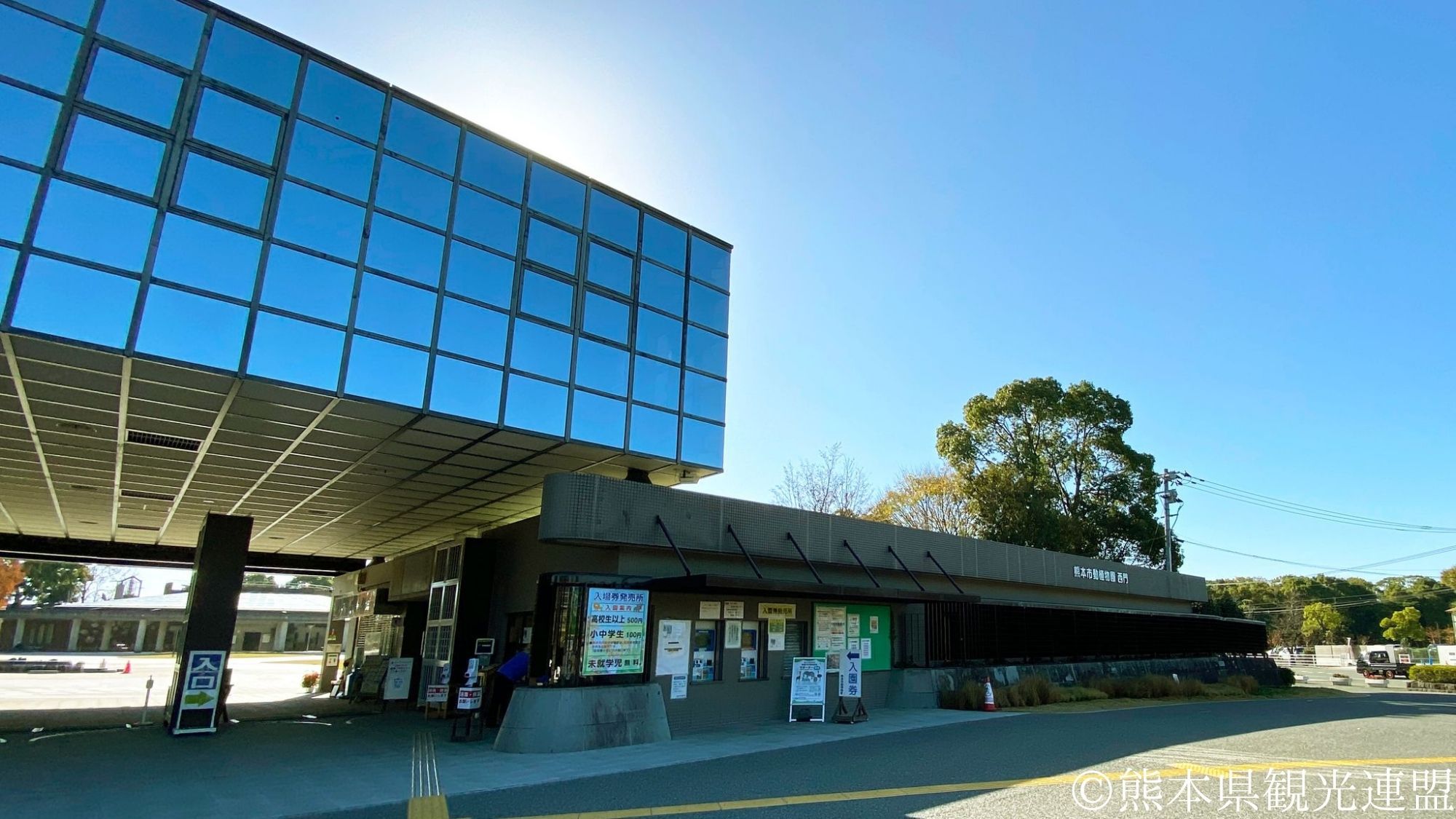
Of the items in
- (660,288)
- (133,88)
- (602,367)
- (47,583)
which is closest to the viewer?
(133,88)

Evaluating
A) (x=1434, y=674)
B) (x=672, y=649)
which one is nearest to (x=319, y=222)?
(x=672, y=649)

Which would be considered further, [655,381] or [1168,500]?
[1168,500]

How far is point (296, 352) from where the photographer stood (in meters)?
11.9

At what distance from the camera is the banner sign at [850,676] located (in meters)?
17.0

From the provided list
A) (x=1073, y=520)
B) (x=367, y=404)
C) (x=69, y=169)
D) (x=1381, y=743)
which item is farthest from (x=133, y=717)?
(x=1073, y=520)

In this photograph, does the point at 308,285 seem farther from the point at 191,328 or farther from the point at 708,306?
the point at 708,306

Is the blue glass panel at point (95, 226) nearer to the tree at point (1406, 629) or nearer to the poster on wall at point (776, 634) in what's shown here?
the poster on wall at point (776, 634)

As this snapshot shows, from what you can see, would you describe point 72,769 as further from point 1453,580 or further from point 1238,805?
point 1453,580

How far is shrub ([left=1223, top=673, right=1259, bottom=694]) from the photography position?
26.7 metres

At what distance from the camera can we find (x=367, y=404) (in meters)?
12.5

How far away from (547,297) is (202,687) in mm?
10882

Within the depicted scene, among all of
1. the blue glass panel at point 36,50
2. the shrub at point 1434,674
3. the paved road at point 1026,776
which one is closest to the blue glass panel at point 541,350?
the blue glass panel at point 36,50

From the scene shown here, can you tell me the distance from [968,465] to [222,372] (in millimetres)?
35098

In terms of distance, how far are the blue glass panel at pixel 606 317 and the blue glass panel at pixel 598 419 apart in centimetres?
136
